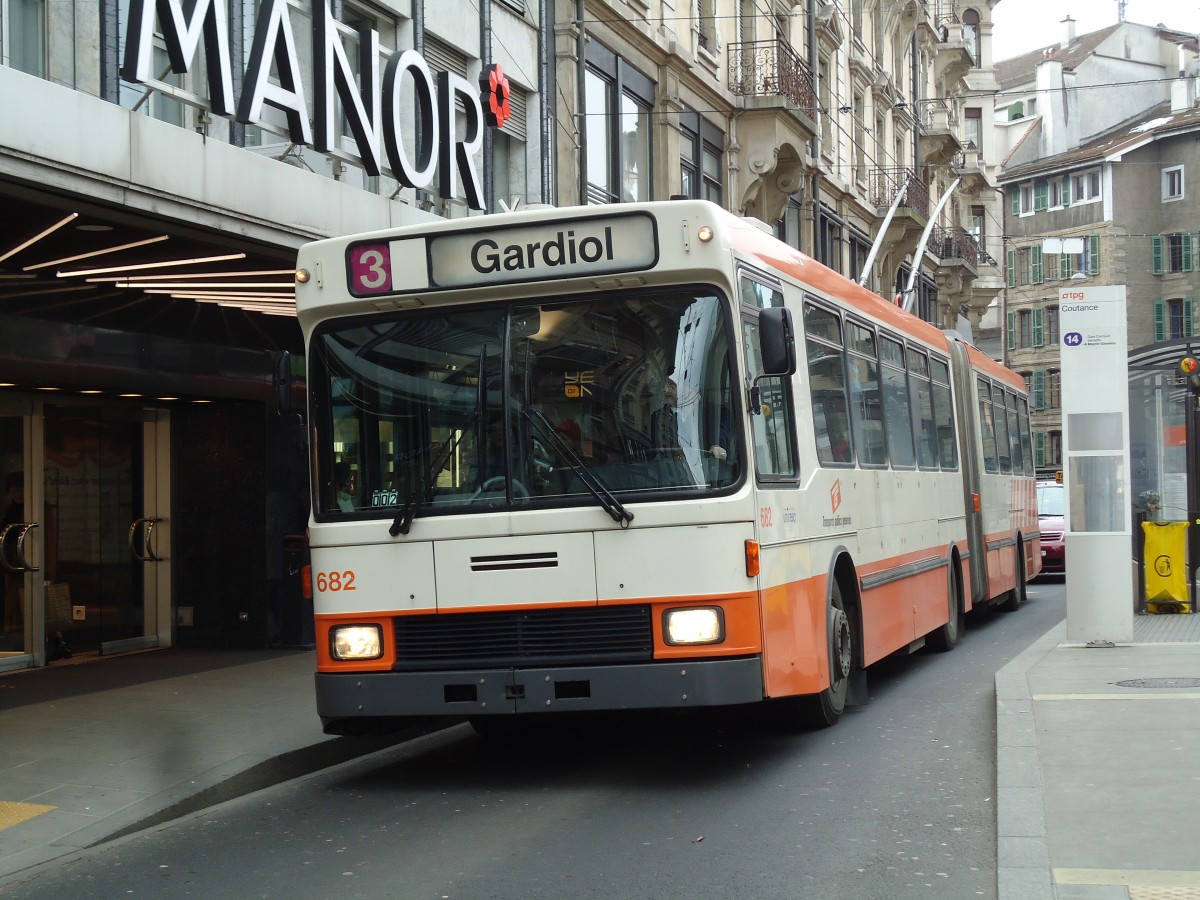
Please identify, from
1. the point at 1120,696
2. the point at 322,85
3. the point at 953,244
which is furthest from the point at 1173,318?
the point at 1120,696

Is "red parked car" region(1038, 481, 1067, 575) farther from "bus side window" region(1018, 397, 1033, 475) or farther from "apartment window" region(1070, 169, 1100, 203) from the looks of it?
"apartment window" region(1070, 169, 1100, 203)

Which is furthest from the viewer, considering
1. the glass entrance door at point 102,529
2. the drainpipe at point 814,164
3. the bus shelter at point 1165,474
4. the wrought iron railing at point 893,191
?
the wrought iron railing at point 893,191

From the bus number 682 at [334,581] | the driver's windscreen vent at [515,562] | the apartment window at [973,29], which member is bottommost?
the bus number 682 at [334,581]

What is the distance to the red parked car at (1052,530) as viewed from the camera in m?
27.3

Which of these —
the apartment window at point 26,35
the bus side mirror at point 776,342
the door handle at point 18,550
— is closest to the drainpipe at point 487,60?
the door handle at point 18,550

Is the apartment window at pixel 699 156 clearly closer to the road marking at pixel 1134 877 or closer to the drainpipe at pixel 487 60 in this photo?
the drainpipe at pixel 487 60

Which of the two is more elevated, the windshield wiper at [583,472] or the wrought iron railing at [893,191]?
the wrought iron railing at [893,191]

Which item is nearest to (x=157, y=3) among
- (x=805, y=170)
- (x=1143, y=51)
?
(x=805, y=170)

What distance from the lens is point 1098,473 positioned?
13.3 metres

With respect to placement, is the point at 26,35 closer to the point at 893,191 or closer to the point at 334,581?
the point at 334,581

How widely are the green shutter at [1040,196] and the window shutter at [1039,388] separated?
710 centimetres

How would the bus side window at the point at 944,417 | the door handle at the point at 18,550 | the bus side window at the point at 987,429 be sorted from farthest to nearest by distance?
the bus side window at the point at 987,429
the bus side window at the point at 944,417
the door handle at the point at 18,550

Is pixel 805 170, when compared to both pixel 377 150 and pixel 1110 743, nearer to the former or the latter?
pixel 377 150

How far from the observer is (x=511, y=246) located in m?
8.35
